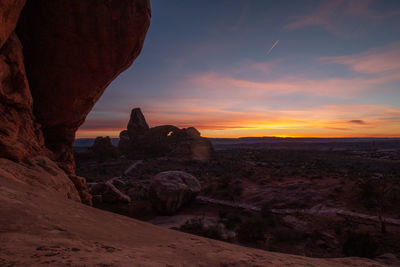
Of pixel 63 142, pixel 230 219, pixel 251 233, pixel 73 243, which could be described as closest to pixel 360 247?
pixel 251 233

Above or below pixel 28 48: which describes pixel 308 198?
below

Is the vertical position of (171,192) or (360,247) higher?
(171,192)

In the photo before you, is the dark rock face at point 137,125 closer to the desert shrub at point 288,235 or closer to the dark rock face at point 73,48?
the dark rock face at point 73,48

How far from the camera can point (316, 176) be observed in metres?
20.0

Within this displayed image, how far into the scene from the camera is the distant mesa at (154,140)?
1957 inches

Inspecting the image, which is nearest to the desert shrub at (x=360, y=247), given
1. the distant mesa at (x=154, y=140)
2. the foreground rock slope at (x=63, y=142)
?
the foreground rock slope at (x=63, y=142)

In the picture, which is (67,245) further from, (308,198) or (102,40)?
(308,198)

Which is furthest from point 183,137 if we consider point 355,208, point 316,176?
point 355,208

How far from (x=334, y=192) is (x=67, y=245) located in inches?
725

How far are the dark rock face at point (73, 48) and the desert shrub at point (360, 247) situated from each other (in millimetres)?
12818

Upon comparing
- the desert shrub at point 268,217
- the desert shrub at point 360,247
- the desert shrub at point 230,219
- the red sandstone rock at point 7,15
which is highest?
the red sandstone rock at point 7,15

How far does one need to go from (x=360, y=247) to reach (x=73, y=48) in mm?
14538

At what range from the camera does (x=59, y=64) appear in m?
9.01

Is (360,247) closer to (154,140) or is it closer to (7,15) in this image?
(7,15)
